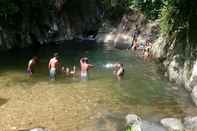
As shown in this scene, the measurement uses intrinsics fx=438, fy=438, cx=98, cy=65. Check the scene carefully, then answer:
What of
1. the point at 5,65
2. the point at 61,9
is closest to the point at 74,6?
the point at 61,9

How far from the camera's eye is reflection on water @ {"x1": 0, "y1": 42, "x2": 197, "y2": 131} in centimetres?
1877

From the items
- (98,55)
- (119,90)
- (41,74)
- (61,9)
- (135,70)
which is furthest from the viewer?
(61,9)

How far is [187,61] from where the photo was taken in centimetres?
2481

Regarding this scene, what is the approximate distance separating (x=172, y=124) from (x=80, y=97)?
6.37 m

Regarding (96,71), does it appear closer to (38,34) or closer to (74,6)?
(38,34)

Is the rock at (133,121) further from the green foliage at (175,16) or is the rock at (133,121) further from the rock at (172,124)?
the green foliage at (175,16)

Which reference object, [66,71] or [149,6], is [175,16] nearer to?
[149,6]

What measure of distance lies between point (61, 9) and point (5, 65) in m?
24.5

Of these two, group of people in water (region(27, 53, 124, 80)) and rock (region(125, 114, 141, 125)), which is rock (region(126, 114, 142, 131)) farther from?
group of people in water (region(27, 53, 124, 80))

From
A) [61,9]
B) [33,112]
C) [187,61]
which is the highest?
[61,9]

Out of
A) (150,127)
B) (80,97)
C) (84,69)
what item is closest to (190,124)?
(150,127)

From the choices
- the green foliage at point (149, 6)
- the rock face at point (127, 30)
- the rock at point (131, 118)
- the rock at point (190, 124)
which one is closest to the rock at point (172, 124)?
the rock at point (190, 124)

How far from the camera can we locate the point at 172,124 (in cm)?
1723

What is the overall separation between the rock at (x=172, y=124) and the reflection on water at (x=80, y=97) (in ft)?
3.60
